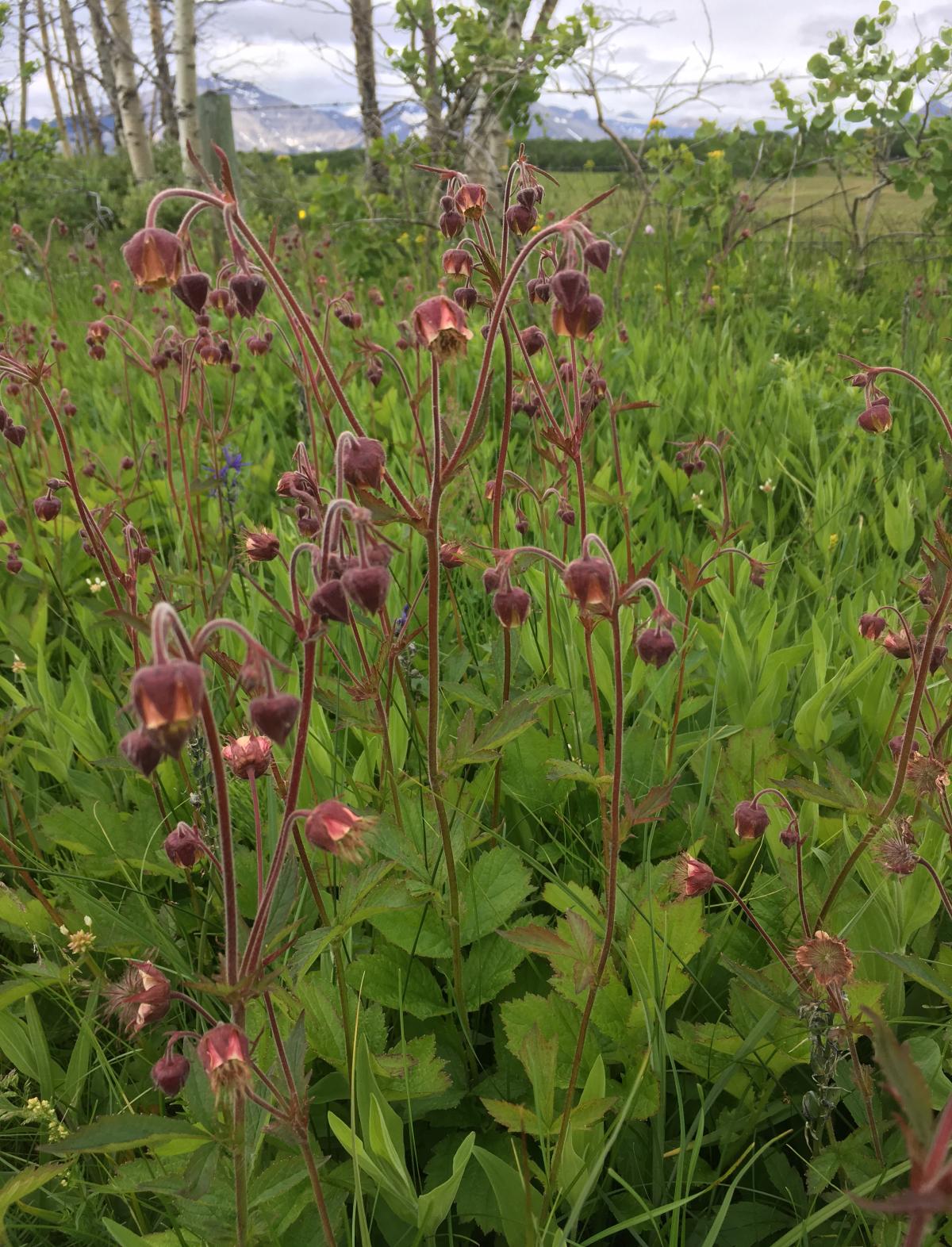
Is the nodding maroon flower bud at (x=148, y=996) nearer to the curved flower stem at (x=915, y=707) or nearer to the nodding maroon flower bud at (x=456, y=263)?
the curved flower stem at (x=915, y=707)

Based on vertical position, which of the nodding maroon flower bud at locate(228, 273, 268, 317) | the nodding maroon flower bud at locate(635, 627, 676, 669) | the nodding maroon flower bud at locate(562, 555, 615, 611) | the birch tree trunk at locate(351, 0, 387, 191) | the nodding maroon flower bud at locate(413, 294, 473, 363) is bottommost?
the nodding maroon flower bud at locate(635, 627, 676, 669)

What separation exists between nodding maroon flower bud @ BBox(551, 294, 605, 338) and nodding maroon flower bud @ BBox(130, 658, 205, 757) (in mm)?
803

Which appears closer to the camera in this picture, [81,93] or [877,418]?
[877,418]

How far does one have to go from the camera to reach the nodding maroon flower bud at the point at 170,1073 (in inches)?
44.1

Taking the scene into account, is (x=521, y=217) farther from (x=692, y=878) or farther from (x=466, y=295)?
(x=692, y=878)

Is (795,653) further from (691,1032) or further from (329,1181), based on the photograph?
(329,1181)

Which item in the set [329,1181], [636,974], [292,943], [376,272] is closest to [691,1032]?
[636,974]

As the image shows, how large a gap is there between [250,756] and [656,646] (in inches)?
26.2

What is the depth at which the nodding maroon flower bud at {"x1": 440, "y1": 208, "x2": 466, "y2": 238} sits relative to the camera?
1.77m

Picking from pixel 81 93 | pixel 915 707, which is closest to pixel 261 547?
pixel 915 707

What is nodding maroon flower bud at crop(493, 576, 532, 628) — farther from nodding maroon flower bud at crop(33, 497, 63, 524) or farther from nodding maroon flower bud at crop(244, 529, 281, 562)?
nodding maroon flower bud at crop(33, 497, 63, 524)

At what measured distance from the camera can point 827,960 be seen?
4.20ft

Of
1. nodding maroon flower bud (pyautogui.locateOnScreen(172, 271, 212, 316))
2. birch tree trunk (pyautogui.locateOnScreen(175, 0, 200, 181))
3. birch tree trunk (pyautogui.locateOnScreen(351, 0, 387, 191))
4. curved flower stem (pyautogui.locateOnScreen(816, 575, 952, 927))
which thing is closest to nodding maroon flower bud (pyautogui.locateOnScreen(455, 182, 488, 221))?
nodding maroon flower bud (pyautogui.locateOnScreen(172, 271, 212, 316))

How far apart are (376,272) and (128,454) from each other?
185 inches
